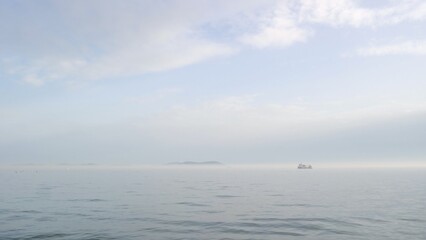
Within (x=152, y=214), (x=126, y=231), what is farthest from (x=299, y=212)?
(x=126, y=231)

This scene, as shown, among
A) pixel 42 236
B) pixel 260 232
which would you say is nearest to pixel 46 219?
pixel 42 236

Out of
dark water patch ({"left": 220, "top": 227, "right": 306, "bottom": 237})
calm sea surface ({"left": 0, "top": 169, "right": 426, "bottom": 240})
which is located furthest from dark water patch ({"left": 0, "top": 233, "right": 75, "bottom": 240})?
dark water patch ({"left": 220, "top": 227, "right": 306, "bottom": 237})

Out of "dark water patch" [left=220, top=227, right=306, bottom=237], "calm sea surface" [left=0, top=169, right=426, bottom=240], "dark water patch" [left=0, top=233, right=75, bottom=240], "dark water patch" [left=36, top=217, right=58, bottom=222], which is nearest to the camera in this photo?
"dark water patch" [left=0, top=233, right=75, bottom=240]

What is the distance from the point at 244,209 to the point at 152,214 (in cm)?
1220

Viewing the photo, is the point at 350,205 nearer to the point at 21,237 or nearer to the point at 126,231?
the point at 126,231

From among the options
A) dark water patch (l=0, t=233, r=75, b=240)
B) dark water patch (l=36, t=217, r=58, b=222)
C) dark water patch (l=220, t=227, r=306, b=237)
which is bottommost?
dark water patch (l=0, t=233, r=75, b=240)

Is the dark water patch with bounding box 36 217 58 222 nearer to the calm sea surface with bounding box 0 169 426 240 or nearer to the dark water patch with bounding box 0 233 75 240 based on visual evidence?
the calm sea surface with bounding box 0 169 426 240

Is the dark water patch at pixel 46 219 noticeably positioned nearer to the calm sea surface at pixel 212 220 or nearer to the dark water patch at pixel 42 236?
the calm sea surface at pixel 212 220

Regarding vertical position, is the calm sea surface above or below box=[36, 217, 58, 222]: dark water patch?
above

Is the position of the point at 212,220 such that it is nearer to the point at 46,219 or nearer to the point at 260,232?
the point at 260,232

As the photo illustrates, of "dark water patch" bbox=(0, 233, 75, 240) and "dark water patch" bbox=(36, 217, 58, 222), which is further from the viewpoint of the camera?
"dark water patch" bbox=(36, 217, 58, 222)

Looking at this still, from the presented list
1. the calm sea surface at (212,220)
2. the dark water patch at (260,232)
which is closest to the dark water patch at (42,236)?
the calm sea surface at (212,220)

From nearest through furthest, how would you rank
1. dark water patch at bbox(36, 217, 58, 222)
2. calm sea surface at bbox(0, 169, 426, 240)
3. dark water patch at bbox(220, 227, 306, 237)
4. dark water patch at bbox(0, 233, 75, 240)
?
dark water patch at bbox(0, 233, 75, 240) < calm sea surface at bbox(0, 169, 426, 240) < dark water patch at bbox(220, 227, 306, 237) < dark water patch at bbox(36, 217, 58, 222)

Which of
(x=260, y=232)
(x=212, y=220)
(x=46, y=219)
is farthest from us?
(x=212, y=220)
